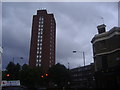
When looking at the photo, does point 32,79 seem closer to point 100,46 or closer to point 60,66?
point 60,66

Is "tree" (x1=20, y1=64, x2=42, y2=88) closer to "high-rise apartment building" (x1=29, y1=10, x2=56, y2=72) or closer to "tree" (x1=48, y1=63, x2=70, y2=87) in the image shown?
"tree" (x1=48, y1=63, x2=70, y2=87)

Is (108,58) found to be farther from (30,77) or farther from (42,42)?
(42,42)

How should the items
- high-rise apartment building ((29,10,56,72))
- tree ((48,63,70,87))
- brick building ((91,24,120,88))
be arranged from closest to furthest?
1. brick building ((91,24,120,88))
2. tree ((48,63,70,87))
3. high-rise apartment building ((29,10,56,72))

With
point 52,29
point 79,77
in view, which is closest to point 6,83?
point 79,77

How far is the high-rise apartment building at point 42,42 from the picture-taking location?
91.1 meters

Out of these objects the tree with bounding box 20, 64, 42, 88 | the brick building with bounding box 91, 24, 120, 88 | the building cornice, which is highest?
the building cornice

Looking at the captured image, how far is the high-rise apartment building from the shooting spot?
9112cm

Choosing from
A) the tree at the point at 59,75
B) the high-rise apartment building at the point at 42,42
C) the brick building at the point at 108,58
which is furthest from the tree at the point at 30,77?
the brick building at the point at 108,58

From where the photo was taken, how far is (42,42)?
308 feet

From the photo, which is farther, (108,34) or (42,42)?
(42,42)

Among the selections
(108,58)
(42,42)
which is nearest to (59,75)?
(108,58)

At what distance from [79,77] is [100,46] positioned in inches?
2307

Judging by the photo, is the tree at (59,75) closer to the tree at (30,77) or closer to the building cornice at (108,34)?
the tree at (30,77)

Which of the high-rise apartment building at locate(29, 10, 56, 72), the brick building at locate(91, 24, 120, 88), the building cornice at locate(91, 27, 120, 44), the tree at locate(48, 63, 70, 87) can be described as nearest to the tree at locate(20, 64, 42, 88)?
the tree at locate(48, 63, 70, 87)
